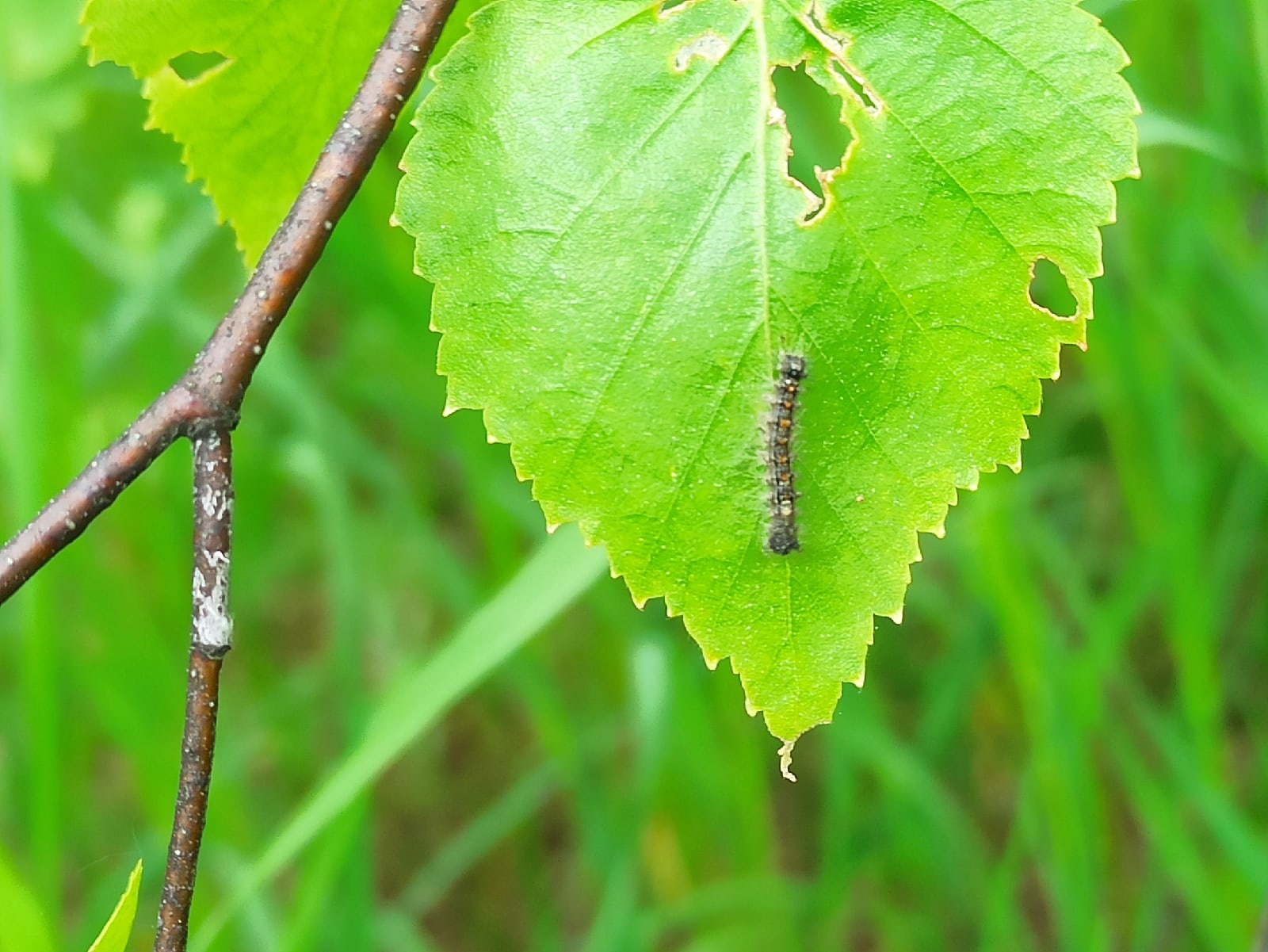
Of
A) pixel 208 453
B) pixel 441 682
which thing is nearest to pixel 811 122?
pixel 441 682

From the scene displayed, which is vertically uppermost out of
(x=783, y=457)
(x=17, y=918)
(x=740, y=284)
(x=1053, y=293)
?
(x=740, y=284)

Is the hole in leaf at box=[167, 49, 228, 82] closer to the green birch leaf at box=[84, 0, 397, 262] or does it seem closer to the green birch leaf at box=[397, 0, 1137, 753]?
the green birch leaf at box=[84, 0, 397, 262]

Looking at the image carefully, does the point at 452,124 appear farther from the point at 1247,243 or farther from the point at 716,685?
the point at 1247,243

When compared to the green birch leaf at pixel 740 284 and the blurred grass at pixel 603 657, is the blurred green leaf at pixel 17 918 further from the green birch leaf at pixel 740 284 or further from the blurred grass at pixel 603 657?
the green birch leaf at pixel 740 284

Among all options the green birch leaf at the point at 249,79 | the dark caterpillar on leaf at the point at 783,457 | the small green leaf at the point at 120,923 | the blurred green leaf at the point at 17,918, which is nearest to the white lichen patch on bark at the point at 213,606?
the small green leaf at the point at 120,923

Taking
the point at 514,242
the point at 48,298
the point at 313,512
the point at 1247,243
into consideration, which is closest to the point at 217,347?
the point at 514,242

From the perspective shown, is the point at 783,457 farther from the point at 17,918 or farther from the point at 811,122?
the point at 811,122

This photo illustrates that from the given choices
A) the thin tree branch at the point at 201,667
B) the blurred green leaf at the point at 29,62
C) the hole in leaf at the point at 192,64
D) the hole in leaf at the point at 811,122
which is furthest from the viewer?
the hole in leaf at the point at 192,64
